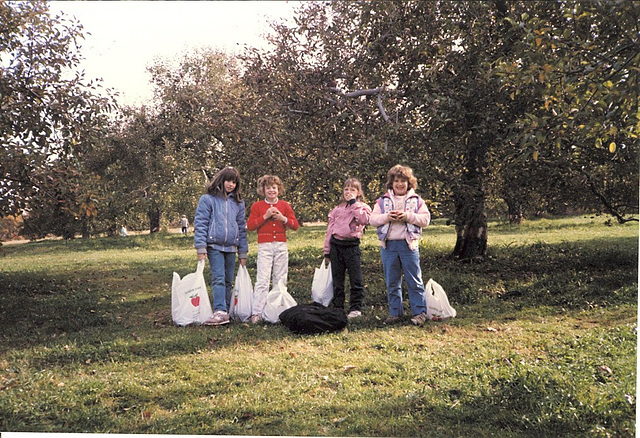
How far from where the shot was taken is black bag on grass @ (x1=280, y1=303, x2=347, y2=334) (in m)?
5.97

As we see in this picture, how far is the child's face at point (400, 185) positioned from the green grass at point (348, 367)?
146 cm

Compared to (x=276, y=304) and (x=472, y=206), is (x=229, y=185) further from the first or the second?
(x=472, y=206)

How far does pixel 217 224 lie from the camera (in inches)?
261

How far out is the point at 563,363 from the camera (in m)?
4.70

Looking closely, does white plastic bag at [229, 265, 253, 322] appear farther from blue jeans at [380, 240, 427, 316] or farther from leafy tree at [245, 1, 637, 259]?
leafy tree at [245, 1, 637, 259]

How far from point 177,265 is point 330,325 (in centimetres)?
780

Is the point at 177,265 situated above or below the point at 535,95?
below

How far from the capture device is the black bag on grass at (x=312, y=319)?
19.6ft

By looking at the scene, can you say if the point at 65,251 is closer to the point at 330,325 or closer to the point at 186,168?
the point at 186,168

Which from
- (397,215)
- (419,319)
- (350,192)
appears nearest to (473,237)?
(350,192)

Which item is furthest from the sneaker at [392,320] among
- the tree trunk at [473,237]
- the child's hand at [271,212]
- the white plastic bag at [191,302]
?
the tree trunk at [473,237]

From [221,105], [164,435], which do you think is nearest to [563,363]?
[164,435]

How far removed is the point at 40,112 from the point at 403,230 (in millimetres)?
5624

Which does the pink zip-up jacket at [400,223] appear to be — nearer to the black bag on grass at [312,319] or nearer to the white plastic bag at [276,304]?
the black bag on grass at [312,319]
